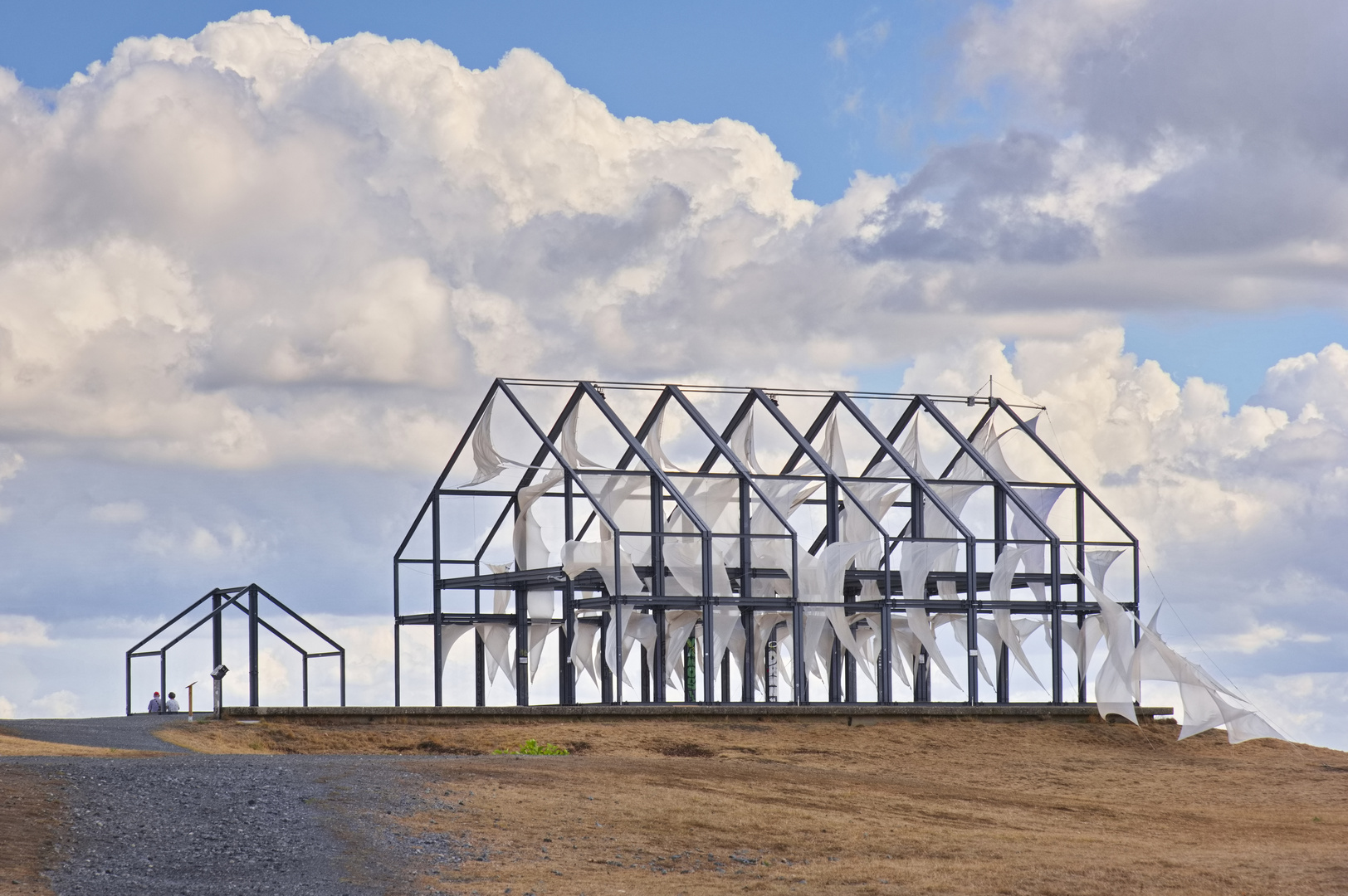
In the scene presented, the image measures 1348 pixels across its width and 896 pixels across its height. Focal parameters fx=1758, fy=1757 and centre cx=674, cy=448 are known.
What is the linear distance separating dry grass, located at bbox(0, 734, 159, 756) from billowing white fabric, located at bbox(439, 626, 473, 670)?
853 inches

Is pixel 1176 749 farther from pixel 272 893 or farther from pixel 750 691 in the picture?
pixel 272 893

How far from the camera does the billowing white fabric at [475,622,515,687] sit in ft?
176

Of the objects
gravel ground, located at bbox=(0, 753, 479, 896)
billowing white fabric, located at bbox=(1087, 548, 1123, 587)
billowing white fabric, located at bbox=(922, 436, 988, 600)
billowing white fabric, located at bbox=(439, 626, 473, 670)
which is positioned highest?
billowing white fabric, located at bbox=(922, 436, 988, 600)

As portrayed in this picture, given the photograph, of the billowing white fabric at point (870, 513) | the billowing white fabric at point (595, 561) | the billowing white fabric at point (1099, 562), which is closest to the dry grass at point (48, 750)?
the billowing white fabric at point (595, 561)

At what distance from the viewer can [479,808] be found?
23.2m

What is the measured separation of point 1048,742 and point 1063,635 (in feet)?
24.3

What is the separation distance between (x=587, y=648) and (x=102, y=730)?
20.5 meters

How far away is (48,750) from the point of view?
97.3 feet

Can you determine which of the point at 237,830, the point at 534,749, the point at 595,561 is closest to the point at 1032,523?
the point at 595,561

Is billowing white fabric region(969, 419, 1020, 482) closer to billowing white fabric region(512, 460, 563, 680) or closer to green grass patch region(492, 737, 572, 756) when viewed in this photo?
billowing white fabric region(512, 460, 563, 680)

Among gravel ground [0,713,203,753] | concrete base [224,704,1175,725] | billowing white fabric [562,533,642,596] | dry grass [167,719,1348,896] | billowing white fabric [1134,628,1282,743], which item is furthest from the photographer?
billowing white fabric [562,533,642,596]

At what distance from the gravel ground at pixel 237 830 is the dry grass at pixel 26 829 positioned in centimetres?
22

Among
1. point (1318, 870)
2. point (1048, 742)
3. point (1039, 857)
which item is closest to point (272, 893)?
point (1039, 857)

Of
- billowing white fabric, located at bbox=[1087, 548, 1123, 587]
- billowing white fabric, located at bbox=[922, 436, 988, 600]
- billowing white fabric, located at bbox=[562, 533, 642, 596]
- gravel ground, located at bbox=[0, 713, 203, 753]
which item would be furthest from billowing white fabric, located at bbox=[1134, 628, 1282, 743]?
gravel ground, located at bbox=[0, 713, 203, 753]
